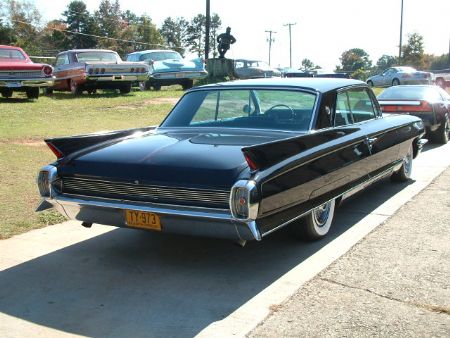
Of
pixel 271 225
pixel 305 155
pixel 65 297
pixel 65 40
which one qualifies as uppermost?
pixel 65 40

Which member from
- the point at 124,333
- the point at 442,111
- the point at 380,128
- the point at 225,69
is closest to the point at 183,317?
the point at 124,333

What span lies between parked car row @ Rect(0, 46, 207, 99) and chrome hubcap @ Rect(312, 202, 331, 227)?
39.8 ft

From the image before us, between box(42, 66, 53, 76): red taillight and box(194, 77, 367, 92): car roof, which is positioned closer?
box(194, 77, 367, 92): car roof

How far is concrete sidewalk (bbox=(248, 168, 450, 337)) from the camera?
3.34 m

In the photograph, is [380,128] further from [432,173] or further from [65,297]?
[65,297]

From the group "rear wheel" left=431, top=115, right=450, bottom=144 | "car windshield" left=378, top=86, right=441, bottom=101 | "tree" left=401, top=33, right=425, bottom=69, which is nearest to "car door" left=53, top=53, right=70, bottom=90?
"car windshield" left=378, top=86, right=441, bottom=101

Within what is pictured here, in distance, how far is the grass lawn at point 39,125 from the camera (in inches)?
233

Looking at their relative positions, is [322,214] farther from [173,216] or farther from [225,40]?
[225,40]

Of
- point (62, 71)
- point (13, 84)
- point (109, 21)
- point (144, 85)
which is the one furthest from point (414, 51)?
point (13, 84)

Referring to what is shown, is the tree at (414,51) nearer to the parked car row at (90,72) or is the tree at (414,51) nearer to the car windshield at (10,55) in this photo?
the parked car row at (90,72)

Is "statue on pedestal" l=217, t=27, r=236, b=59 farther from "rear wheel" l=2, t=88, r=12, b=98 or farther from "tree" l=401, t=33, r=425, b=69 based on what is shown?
"tree" l=401, t=33, r=425, b=69

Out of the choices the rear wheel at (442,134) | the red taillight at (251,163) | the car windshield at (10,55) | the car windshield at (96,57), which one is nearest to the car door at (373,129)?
the red taillight at (251,163)

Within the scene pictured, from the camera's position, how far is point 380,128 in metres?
6.20

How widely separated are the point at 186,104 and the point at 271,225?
7.07 feet
